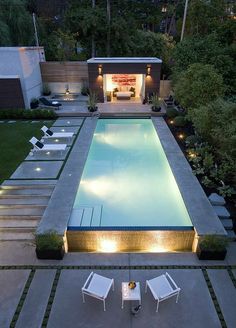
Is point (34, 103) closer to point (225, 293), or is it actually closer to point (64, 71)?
point (64, 71)

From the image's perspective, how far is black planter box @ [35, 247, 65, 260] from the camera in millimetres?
7492

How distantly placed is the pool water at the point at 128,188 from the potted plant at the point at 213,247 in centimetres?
96

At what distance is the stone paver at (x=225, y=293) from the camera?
19.9 feet

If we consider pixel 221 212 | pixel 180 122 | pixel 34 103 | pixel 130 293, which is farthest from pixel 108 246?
pixel 34 103

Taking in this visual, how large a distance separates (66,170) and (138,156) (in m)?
4.31

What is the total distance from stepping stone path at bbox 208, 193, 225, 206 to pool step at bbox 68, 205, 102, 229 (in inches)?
165

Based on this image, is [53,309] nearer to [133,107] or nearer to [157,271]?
[157,271]

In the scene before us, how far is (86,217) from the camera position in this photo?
891cm

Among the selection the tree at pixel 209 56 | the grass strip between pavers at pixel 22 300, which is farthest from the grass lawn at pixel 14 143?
the tree at pixel 209 56

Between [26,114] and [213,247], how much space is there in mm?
16593

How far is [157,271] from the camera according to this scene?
7.22 m

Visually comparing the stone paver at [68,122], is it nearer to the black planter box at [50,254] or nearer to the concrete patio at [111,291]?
the concrete patio at [111,291]

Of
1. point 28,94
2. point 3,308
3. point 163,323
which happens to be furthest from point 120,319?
point 28,94

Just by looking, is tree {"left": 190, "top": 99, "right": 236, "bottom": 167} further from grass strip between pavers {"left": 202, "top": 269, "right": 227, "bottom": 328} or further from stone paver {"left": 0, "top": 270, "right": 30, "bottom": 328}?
stone paver {"left": 0, "top": 270, "right": 30, "bottom": 328}
